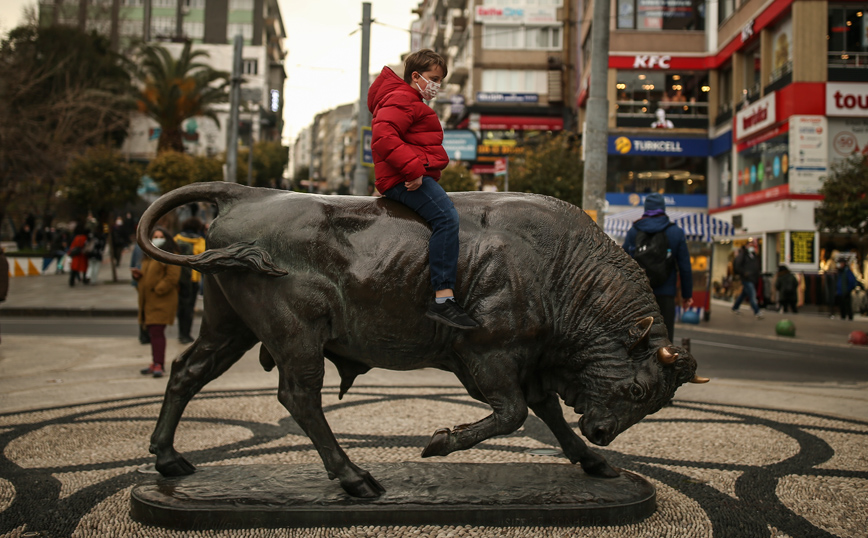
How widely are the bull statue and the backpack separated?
10.00ft

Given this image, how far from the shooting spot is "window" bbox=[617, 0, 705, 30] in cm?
3422

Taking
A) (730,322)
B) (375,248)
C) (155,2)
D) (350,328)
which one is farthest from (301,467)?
(155,2)

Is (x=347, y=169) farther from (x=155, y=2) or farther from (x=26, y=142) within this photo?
(x=26, y=142)

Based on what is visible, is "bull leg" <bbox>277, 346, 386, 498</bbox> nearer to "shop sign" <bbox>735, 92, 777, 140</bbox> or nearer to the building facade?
the building facade

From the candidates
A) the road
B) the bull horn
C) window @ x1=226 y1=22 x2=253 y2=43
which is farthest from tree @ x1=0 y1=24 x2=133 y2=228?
window @ x1=226 y1=22 x2=253 y2=43

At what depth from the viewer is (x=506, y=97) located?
158 ft

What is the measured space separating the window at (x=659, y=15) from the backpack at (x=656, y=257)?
30881mm

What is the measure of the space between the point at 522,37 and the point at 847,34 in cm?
2680

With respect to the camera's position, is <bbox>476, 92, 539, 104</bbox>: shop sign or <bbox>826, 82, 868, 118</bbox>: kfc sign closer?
<bbox>826, 82, 868, 118</bbox>: kfc sign

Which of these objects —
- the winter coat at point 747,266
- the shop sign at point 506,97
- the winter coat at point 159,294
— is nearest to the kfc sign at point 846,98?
the winter coat at point 747,266

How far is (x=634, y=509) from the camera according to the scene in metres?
3.36

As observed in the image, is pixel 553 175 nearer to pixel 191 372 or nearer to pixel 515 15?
pixel 515 15

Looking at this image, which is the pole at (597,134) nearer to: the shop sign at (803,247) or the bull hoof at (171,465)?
the bull hoof at (171,465)

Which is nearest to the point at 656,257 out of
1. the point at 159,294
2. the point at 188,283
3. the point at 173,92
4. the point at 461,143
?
the point at 159,294
